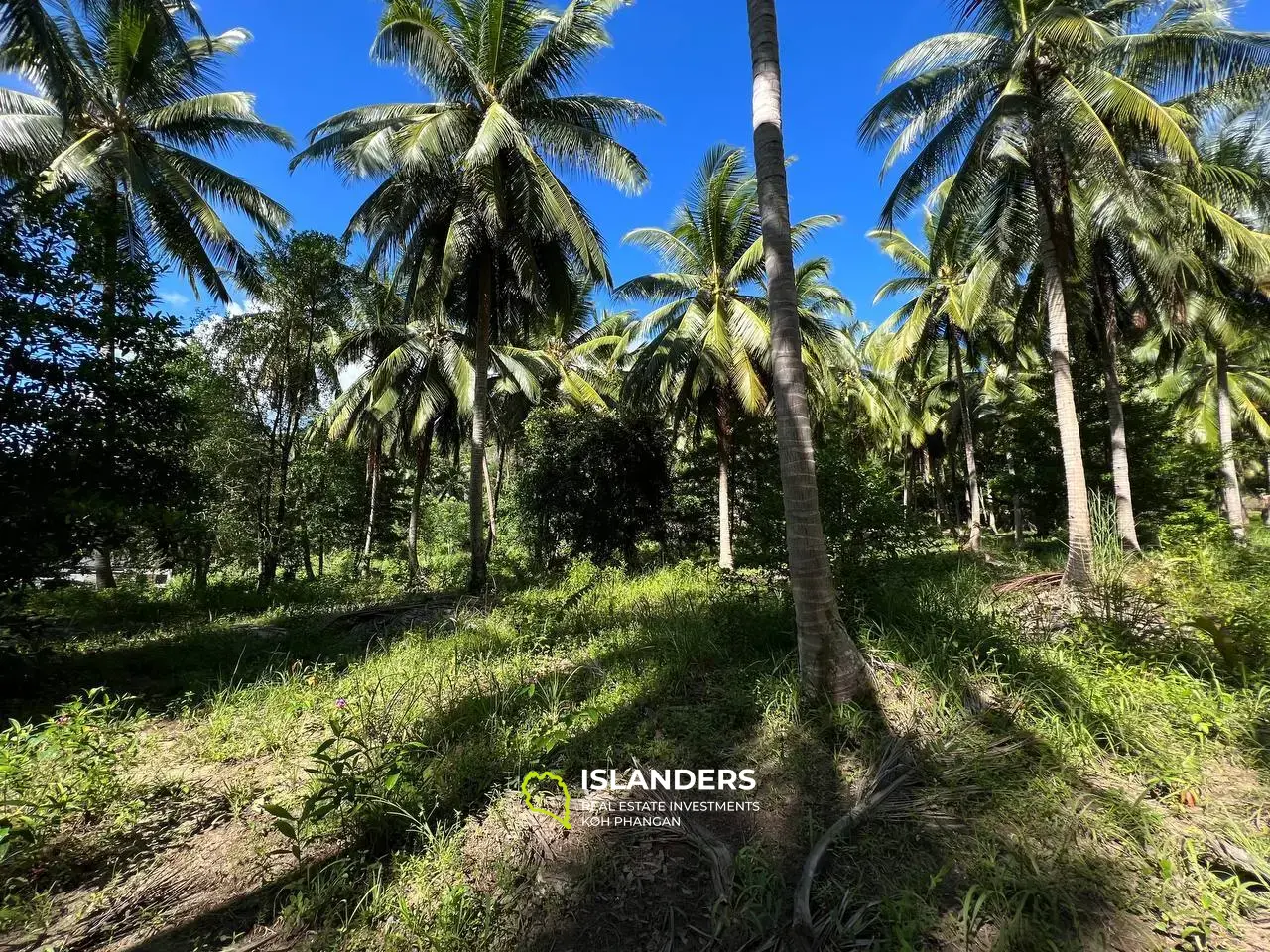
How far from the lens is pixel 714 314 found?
11047mm

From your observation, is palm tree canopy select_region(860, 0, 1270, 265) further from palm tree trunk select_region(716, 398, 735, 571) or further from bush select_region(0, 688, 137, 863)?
bush select_region(0, 688, 137, 863)

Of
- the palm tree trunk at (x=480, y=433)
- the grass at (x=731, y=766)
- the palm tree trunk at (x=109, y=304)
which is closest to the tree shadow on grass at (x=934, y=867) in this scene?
the grass at (x=731, y=766)

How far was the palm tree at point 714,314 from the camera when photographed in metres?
10.7

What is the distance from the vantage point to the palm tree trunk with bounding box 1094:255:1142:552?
29.5 feet

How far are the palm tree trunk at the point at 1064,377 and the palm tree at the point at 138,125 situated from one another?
13859 millimetres

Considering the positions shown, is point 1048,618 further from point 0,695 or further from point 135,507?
point 0,695

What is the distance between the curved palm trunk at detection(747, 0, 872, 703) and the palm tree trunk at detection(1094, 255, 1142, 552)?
822cm

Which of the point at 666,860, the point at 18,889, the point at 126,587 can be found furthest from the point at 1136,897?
the point at 126,587

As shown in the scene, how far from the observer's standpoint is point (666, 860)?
2.52 m

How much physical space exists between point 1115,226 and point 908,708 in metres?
11.4

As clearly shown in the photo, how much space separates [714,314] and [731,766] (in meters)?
9.66

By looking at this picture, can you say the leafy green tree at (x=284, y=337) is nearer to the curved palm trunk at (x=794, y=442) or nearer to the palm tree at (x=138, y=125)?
the palm tree at (x=138, y=125)

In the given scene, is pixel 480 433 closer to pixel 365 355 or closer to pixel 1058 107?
pixel 365 355

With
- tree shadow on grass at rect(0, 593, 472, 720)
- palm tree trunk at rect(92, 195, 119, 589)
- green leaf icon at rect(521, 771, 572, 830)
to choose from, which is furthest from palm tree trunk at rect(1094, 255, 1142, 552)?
palm tree trunk at rect(92, 195, 119, 589)
